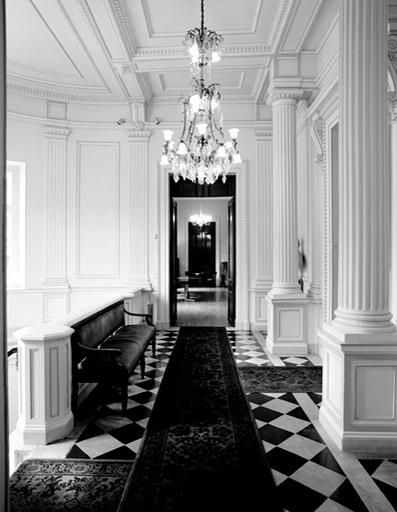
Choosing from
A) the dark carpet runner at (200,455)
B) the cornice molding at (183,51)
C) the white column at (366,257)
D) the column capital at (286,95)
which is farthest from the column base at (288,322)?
Result: the cornice molding at (183,51)

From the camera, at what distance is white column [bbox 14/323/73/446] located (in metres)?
3.02

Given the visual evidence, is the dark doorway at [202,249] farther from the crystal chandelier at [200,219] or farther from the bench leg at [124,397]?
the bench leg at [124,397]

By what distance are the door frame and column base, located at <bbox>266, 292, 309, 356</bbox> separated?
2014 millimetres

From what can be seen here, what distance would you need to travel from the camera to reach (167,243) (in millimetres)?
7691

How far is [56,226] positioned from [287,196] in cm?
462

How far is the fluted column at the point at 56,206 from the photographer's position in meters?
7.39

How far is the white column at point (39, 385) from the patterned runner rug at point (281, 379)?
2098mm

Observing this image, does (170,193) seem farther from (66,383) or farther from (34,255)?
(66,383)

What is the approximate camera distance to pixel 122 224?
302 inches

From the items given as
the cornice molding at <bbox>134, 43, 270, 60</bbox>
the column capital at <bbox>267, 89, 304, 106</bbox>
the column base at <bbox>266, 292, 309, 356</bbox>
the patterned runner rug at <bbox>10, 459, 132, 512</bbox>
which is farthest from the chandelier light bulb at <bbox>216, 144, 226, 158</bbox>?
the patterned runner rug at <bbox>10, 459, 132, 512</bbox>

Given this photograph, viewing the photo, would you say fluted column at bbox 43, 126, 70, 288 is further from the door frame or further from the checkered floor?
the checkered floor

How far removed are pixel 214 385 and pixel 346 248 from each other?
2.29 metres

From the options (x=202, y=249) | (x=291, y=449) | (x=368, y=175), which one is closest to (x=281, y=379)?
(x=291, y=449)

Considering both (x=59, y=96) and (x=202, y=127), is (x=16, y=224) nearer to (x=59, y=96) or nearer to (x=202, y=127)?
(x=59, y=96)
